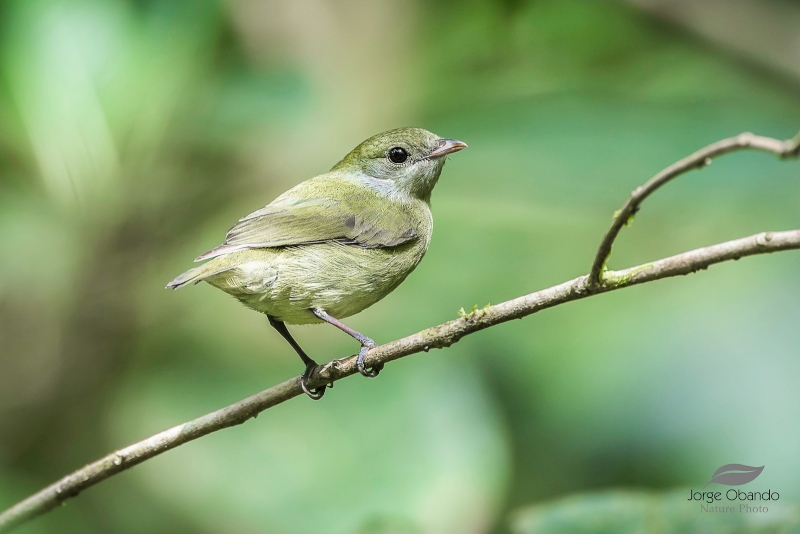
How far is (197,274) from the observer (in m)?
2.57

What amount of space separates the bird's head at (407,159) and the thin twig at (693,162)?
1571mm

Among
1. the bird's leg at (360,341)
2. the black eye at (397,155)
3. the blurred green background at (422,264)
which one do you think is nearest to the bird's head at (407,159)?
the black eye at (397,155)

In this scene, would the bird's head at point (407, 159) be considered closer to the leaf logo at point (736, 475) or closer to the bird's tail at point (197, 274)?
the bird's tail at point (197, 274)

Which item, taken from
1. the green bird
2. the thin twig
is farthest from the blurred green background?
the thin twig

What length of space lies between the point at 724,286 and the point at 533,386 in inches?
41.1

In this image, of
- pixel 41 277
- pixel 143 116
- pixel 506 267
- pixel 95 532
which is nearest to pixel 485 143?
pixel 506 267

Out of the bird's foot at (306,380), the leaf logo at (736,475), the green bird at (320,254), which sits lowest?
the leaf logo at (736,475)

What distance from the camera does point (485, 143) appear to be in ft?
12.4

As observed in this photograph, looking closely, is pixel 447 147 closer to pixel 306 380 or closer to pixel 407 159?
pixel 407 159

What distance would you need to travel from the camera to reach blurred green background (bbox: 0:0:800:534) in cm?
337

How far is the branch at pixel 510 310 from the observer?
139cm

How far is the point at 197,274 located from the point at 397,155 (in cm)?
112

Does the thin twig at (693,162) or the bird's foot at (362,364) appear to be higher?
the thin twig at (693,162)

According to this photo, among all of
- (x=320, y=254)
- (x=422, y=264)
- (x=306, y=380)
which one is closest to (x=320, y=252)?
(x=320, y=254)
